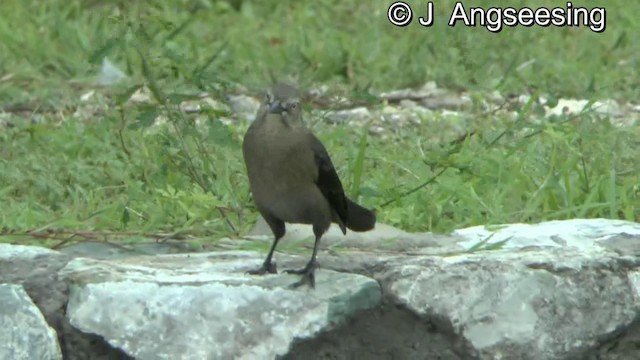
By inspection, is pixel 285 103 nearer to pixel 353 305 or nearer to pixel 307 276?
pixel 307 276

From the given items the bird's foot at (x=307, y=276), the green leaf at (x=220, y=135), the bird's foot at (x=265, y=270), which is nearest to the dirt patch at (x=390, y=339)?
the bird's foot at (x=307, y=276)

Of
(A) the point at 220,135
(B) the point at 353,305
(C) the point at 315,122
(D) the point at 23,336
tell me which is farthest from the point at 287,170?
(C) the point at 315,122

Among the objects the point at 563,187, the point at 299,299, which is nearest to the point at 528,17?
the point at 563,187

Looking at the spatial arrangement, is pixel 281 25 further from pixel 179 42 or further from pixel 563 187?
pixel 563 187

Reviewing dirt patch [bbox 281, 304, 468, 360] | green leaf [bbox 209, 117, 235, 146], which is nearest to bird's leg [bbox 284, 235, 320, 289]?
dirt patch [bbox 281, 304, 468, 360]

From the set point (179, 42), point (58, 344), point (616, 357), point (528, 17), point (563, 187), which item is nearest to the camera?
point (58, 344)

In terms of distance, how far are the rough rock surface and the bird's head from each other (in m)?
0.43

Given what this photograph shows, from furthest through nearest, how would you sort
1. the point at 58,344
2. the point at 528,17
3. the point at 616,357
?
the point at 528,17, the point at 616,357, the point at 58,344

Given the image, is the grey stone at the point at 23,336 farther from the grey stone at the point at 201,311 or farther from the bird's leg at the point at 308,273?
the bird's leg at the point at 308,273

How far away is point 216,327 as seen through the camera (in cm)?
408

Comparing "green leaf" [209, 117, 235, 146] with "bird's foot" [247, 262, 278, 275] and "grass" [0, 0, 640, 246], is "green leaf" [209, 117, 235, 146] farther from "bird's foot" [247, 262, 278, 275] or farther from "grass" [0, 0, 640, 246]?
"bird's foot" [247, 262, 278, 275]

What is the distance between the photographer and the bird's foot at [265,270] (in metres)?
4.27

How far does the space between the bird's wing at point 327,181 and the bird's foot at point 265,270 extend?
340 mm

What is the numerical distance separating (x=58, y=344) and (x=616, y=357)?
1542 mm
